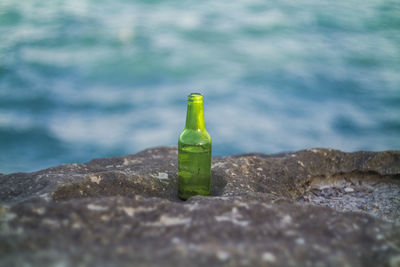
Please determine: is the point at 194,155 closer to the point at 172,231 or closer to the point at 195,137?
the point at 195,137

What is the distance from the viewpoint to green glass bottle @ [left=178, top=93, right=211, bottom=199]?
1.33 meters

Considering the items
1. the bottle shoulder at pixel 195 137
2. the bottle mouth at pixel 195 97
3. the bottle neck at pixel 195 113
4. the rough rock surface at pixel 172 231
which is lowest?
the rough rock surface at pixel 172 231

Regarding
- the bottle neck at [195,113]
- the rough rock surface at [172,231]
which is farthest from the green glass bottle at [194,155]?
the rough rock surface at [172,231]

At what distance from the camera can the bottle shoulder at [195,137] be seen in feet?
4.36

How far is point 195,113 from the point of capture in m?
1.32

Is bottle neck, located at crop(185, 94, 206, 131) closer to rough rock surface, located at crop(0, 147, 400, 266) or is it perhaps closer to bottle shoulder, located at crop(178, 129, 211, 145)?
bottle shoulder, located at crop(178, 129, 211, 145)

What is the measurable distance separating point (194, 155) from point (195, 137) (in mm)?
60

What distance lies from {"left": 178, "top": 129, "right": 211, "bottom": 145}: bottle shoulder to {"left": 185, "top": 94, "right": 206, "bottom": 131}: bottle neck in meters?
0.01

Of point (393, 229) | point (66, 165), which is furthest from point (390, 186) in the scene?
point (66, 165)

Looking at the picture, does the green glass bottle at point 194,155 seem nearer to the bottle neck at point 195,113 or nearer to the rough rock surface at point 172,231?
the bottle neck at point 195,113

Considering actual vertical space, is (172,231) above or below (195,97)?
below

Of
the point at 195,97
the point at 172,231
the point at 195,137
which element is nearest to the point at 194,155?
the point at 195,137

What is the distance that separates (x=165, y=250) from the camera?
771mm

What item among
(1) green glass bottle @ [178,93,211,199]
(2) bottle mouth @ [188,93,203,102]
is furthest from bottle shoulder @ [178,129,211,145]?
(2) bottle mouth @ [188,93,203,102]
